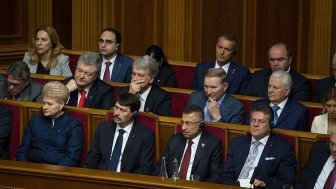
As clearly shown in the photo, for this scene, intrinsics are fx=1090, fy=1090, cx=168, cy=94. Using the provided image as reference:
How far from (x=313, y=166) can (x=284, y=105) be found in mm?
912

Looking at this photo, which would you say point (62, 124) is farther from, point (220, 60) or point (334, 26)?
point (334, 26)

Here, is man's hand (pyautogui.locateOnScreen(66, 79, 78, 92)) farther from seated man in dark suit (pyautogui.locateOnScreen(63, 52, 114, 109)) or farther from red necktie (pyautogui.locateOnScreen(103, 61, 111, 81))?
red necktie (pyautogui.locateOnScreen(103, 61, 111, 81))

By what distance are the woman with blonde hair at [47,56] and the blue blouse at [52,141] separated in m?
1.46

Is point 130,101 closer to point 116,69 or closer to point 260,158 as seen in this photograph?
point 260,158

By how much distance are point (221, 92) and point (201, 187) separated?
194 cm

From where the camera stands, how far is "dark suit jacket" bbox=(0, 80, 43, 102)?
7859mm

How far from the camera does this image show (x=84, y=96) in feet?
26.0

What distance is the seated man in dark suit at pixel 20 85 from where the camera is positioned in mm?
7746

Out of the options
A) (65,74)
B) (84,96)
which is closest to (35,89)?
(84,96)

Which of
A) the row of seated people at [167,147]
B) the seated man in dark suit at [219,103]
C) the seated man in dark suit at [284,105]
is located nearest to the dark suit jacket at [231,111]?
the seated man in dark suit at [219,103]

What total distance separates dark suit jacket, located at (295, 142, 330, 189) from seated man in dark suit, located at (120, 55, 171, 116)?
1413 mm

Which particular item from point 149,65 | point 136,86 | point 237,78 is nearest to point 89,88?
point 136,86

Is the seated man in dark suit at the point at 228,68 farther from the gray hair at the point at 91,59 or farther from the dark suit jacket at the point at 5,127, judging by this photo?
the dark suit jacket at the point at 5,127

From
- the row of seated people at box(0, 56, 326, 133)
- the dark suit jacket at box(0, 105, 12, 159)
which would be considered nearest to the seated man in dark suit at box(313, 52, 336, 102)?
the row of seated people at box(0, 56, 326, 133)
